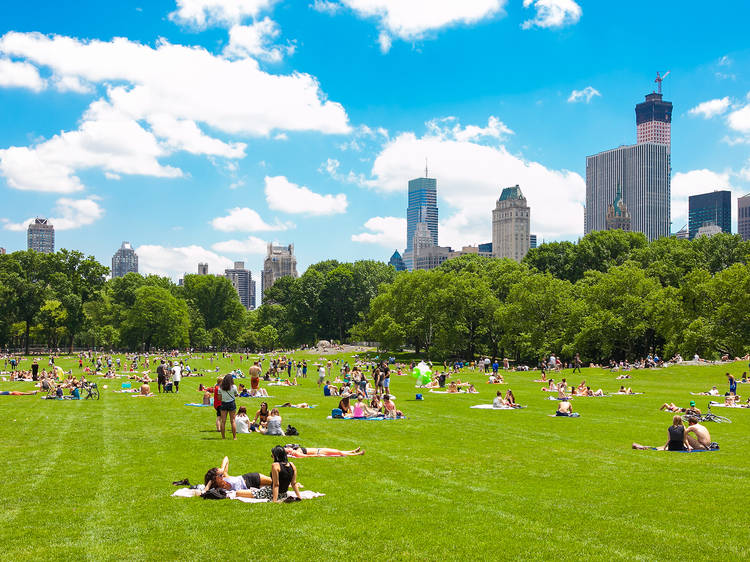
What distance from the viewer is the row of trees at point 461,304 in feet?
200

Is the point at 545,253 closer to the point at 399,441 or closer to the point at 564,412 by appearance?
the point at 564,412

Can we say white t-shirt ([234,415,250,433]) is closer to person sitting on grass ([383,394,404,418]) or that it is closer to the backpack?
person sitting on grass ([383,394,404,418])

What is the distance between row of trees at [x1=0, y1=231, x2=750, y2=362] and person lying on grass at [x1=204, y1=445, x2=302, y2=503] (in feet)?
171

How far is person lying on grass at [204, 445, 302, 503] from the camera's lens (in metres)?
12.2

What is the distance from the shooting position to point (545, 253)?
104 meters

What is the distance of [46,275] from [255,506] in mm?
110094

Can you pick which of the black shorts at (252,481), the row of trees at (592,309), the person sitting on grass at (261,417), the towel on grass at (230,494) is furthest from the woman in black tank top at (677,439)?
the row of trees at (592,309)

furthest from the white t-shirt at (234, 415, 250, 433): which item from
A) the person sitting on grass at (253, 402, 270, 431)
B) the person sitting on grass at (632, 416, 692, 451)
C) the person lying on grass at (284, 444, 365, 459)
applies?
the person sitting on grass at (632, 416, 692, 451)

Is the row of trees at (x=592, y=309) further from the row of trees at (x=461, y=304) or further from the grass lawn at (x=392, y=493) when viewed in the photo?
the grass lawn at (x=392, y=493)

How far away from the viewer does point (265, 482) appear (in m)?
12.8

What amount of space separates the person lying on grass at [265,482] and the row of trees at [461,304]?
171 ft

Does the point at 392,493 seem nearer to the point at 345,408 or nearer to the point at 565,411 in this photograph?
the point at 345,408

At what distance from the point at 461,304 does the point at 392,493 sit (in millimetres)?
66774

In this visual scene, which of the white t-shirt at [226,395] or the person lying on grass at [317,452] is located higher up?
the white t-shirt at [226,395]
